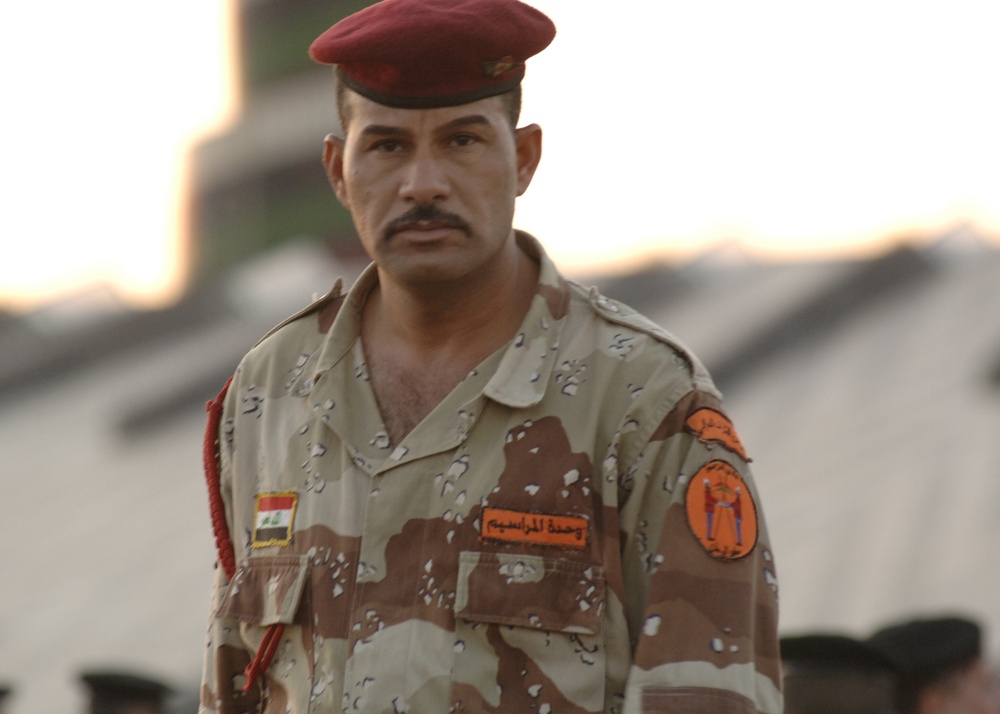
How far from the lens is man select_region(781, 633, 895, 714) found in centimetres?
395

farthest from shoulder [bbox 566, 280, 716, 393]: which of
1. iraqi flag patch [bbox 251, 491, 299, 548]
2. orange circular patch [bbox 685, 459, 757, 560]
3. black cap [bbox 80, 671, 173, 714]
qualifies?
black cap [bbox 80, 671, 173, 714]

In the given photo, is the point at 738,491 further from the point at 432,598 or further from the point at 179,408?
the point at 179,408

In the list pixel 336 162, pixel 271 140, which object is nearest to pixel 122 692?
pixel 336 162

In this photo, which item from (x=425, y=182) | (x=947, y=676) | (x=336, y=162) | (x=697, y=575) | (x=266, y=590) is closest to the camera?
(x=697, y=575)

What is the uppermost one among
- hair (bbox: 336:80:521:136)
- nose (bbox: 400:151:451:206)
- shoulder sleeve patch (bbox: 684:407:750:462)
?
hair (bbox: 336:80:521:136)

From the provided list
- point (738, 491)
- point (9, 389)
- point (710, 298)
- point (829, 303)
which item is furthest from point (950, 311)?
point (738, 491)

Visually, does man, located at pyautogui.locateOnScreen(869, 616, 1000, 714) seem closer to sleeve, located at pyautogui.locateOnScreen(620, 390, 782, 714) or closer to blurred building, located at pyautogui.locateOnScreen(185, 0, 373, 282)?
sleeve, located at pyautogui.locateOnScreen(620, 390, 782, 714)

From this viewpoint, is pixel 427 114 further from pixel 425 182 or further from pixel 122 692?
pixel 122 692

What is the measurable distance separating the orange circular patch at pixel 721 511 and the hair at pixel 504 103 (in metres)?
0.58

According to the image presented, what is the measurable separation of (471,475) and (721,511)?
340 millimetres

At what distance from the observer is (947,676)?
4.62 metres

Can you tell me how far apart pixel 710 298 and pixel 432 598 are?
16544 mm

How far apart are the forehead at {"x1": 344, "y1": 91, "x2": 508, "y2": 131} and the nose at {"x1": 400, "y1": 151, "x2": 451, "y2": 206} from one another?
1.8 inches

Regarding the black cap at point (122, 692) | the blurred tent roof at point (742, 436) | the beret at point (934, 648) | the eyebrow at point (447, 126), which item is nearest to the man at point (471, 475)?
the eyebrow at point (447, 126)
